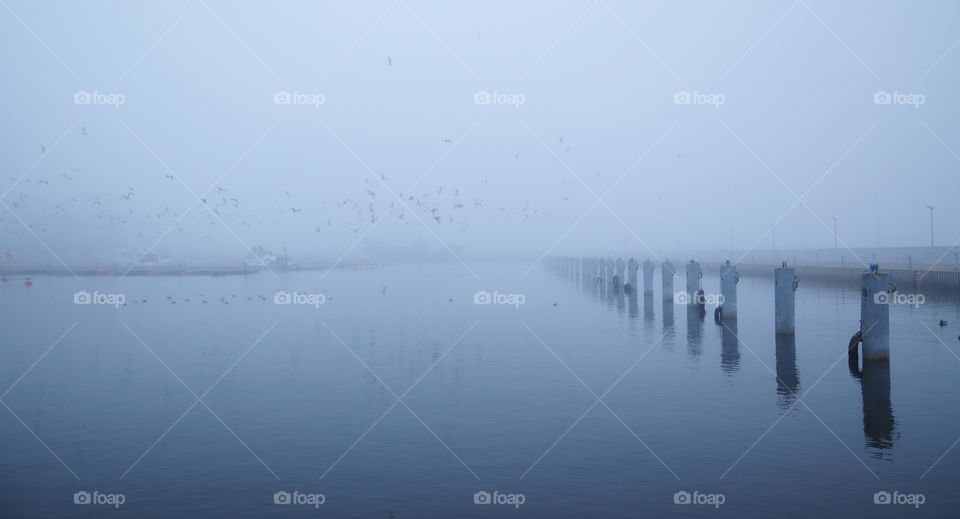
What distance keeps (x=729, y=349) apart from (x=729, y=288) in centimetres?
1047

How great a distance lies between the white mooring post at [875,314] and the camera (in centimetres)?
2338

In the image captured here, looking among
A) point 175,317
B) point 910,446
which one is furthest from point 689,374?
point 175,317

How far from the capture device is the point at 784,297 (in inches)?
1270

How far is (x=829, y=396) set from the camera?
20.5 metres

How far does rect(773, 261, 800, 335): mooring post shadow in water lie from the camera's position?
102 ft

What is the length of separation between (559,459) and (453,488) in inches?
108

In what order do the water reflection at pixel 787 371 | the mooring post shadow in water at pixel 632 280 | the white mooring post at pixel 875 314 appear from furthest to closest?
the mooring post shadow in water at pixel 632 280
the white mooring post at pixel 875 314
the water reflection at pixel 787 371

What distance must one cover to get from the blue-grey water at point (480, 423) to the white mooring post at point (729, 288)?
248 cm

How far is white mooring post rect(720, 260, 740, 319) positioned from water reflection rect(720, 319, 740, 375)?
0.63 meters

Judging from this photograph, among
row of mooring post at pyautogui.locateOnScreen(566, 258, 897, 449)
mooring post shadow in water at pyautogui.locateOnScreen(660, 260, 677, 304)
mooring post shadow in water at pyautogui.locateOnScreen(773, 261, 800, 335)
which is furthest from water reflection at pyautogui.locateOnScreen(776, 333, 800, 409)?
mooring post shadow in water at pyautogui.locateOnScreen(660, 260, 677, 304)

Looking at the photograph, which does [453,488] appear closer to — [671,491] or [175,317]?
[671,491]

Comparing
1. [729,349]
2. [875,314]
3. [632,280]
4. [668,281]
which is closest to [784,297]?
[729,349]

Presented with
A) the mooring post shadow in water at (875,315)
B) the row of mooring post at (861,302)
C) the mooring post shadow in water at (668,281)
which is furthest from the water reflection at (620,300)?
the mooring post shadow in water at (875,315)

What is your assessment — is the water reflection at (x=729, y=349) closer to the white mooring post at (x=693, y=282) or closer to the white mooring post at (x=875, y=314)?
the white mooring post at (x=875, y=314)
